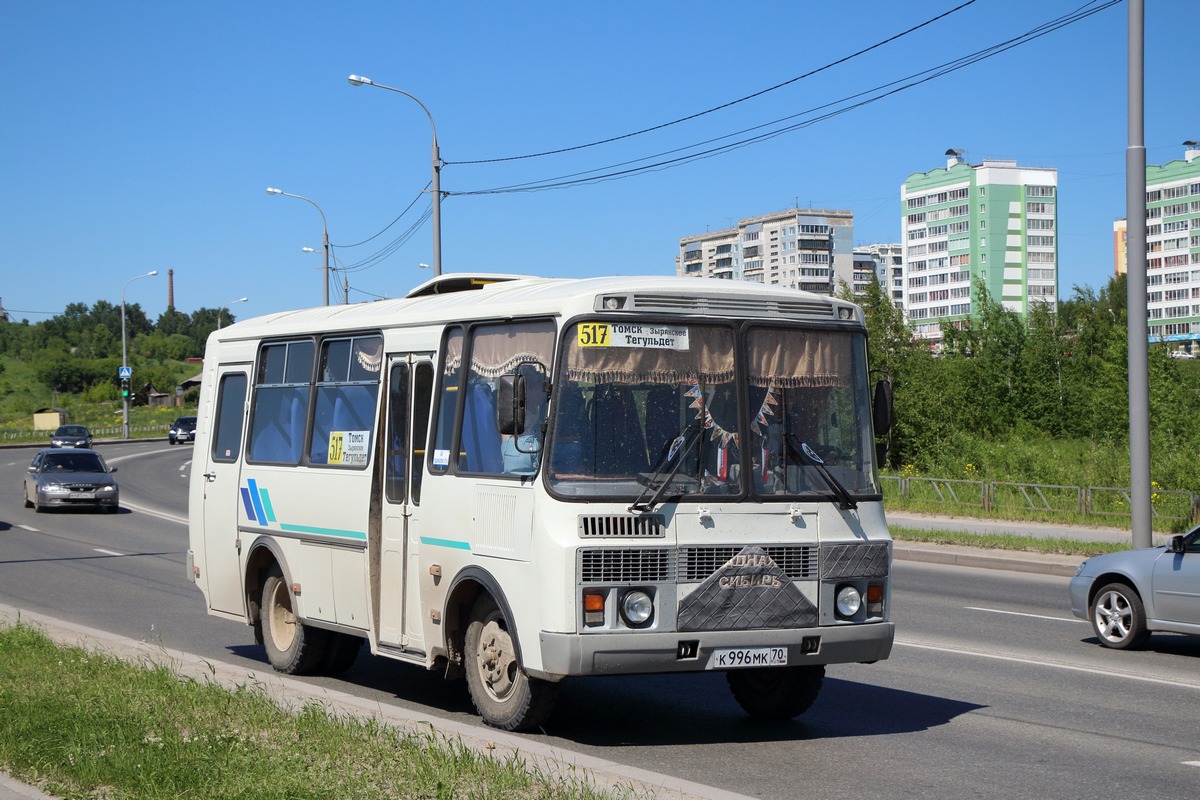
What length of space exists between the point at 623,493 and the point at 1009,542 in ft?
54.9

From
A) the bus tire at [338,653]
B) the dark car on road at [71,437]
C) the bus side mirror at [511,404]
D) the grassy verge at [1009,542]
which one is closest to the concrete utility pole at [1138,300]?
the grassy verge at [1009,542]

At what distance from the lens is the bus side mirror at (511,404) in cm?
797

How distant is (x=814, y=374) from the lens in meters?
8.89

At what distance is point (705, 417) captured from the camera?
8.48 metres

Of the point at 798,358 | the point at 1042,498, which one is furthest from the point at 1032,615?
the point at 1042,498

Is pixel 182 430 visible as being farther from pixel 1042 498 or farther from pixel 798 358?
pixel 798 358

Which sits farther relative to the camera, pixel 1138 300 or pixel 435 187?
pixel 435 187

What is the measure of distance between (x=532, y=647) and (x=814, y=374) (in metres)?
2.48

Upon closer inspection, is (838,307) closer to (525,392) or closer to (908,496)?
(525,392)

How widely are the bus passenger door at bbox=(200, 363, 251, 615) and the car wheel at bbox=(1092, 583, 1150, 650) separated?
7943mm

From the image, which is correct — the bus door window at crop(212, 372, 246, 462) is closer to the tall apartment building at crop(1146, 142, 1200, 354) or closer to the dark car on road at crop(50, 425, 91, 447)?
the dark car on road at crop(50, 425, 91, 447)

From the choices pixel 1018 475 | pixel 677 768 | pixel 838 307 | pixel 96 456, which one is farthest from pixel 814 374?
pixel 96 456

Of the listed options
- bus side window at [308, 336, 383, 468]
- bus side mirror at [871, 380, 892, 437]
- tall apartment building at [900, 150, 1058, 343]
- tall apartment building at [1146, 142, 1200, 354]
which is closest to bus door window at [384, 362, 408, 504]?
bus side window at [308, 336, 383, 468]

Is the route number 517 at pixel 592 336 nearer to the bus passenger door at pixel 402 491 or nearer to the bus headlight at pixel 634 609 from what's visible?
the bus headlight at pixel 634 609
